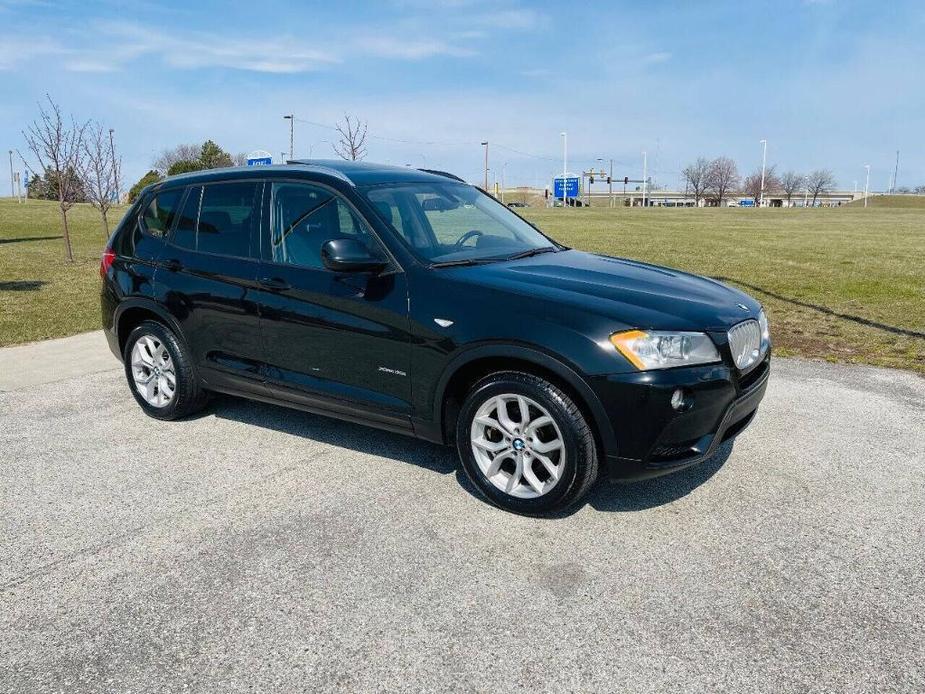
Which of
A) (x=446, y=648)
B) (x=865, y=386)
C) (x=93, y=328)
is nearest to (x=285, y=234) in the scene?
(x=446, y=648)

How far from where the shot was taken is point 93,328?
365 inches

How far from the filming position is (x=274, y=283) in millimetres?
4453

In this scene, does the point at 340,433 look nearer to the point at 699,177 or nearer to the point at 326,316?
the point at 326,316

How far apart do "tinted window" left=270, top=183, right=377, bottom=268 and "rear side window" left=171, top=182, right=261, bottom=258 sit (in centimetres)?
18

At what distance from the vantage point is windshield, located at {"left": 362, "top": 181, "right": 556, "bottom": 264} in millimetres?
4285

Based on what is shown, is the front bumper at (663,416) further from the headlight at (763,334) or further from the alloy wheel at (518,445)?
the headlight at (763,334)

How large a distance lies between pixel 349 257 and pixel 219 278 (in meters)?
1.24

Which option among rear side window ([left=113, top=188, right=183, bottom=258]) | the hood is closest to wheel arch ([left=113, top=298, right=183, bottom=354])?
rear side window ([left=113, top=188, right=183, bottom=258])

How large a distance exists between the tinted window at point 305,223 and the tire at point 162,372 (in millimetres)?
1164

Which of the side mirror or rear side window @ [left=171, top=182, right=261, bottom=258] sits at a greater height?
rear side window @ [left=171, top=182, right=261, bottom=258]

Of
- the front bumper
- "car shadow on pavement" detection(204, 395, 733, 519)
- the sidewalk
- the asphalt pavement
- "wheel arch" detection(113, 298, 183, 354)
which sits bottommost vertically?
the asphalt pavement

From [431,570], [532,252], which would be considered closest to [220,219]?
[532,252]

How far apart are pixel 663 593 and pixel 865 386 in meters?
4.07

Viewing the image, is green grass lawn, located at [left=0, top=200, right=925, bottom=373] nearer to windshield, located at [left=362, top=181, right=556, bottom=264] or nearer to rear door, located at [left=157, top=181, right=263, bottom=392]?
windshield, located at [left=362, top=181, right=556, bottom=264]
